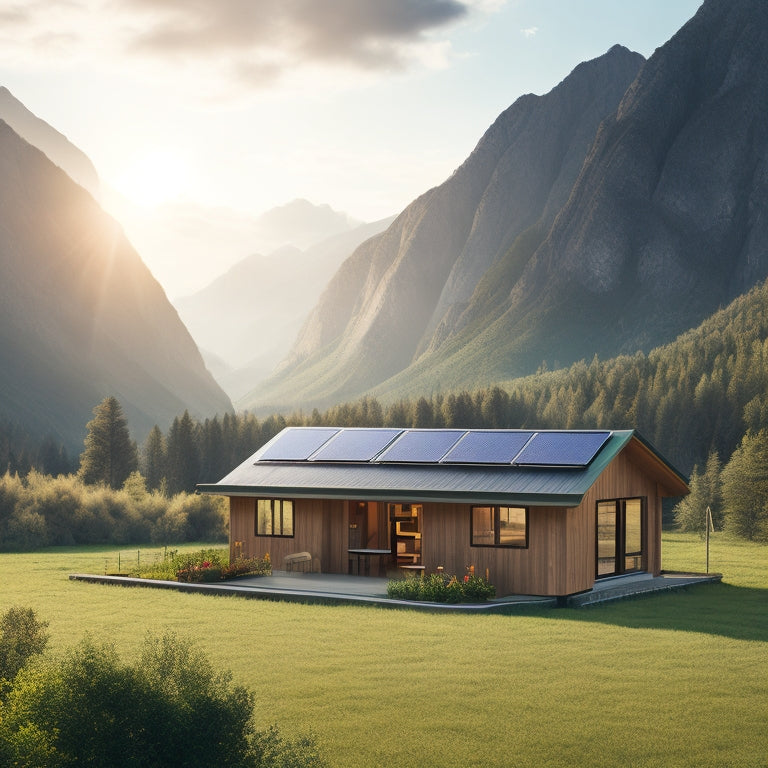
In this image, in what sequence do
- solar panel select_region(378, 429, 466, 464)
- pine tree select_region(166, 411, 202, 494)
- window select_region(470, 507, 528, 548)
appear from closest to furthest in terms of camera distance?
window select_region(470, 507, 528, 548) → solar panel select_region(378, 429, 466, 464) → pine tree select_region(166, 411, 202, 494)

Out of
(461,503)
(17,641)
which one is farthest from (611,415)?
(17,641)

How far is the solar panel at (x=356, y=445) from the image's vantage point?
30.2m

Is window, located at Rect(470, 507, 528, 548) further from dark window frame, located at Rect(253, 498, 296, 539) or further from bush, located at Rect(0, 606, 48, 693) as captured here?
bush, located at Rect(0, 606, 48, 693)

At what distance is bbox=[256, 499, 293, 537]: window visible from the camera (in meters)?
30.1

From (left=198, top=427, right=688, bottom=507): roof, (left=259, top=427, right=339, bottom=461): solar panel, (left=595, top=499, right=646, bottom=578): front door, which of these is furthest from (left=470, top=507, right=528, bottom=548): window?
(left=259, top=427, right=339, bottom=461): solar panel

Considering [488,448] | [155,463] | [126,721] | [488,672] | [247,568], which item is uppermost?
[488,448]

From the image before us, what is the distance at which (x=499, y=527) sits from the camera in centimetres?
2575

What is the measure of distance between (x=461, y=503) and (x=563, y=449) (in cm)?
307

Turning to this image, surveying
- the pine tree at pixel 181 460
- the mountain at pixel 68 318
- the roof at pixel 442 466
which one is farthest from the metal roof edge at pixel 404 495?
the mountain at pixel 68 318

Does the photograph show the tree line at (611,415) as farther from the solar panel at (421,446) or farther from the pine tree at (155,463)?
the solar panel at (421,446)

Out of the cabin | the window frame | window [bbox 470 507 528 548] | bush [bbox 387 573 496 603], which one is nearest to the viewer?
bush [bbox 387 573 496 603]

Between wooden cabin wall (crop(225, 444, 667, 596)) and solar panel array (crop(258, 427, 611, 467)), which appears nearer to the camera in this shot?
wooden cabin wall (crop(225, 444, 667, 596))

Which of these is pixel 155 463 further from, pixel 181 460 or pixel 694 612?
pixel 694 612

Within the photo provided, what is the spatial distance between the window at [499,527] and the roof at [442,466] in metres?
0.66
